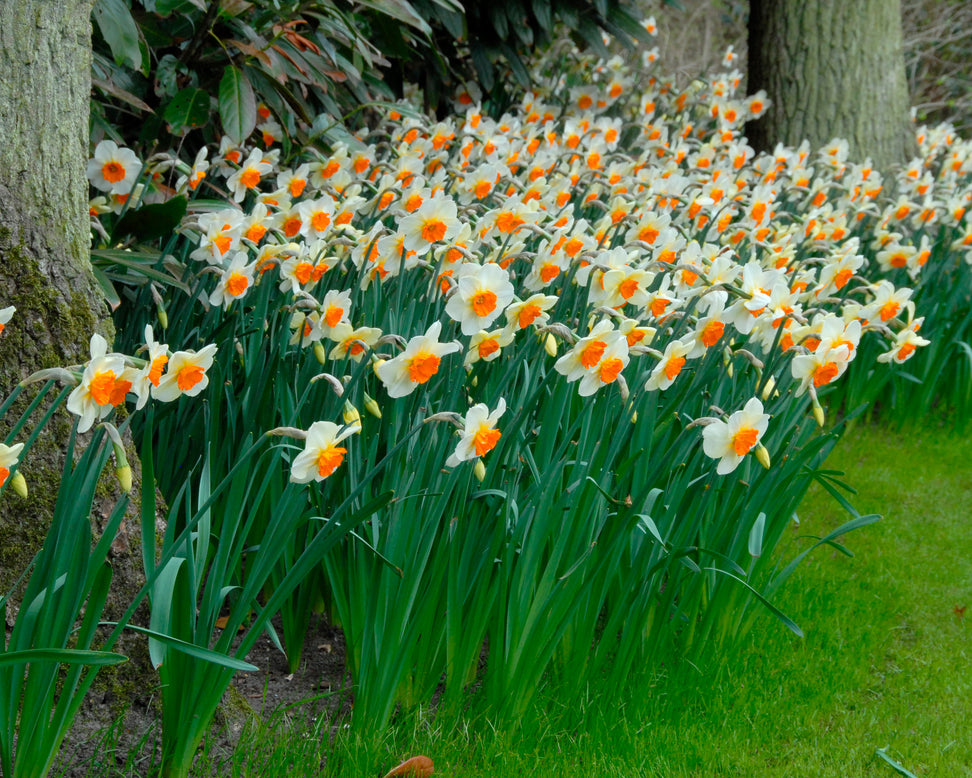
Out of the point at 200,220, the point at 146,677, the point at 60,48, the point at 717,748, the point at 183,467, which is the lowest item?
the point at 717,748

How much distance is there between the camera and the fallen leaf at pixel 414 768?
168 centimetres

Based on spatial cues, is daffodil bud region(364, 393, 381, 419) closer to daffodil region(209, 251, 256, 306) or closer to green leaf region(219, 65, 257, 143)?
daffodil region(209, 251, 256, 306)

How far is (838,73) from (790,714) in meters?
4.32

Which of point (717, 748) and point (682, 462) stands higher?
point (682, 462)

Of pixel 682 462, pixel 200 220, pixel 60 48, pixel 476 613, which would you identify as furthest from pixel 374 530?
pixel 60 48

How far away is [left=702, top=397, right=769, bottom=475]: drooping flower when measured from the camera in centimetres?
174

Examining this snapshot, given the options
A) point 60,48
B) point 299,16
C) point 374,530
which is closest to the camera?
point 374,530

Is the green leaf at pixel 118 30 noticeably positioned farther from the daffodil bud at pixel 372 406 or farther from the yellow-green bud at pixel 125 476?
the yellow-green bud at pixel 125 476

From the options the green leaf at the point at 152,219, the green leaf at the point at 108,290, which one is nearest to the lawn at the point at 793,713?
the green leaf at the point at 108,290

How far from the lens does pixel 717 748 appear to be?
6.41 feet

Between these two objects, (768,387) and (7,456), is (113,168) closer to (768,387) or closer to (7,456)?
(7,456)

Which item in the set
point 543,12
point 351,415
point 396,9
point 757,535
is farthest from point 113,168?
point 543,12

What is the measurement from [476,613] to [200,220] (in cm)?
104

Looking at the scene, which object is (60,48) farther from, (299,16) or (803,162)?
(803,162)
